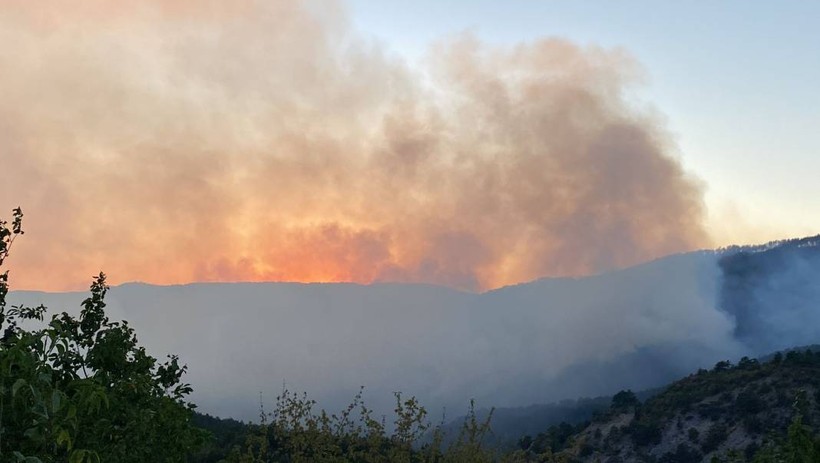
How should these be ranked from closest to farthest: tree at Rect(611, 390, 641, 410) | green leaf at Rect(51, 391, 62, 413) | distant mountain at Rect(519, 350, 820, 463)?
green leaf at Rect(51, 391, 62, 413) < distant mountain at Rect(519, 350, 820, 463) < tree at Rect(611, 390, 641, 410)

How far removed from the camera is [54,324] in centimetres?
1194

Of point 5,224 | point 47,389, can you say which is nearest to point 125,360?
point 5,224

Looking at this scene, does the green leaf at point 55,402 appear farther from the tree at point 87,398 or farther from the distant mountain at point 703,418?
the distant mountain at point 703,418

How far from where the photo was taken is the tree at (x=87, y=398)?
1108 centimetres

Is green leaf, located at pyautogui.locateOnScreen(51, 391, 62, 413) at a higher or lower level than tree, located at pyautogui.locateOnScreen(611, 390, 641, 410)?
lower

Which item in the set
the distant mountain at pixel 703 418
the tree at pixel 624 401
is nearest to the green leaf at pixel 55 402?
the distant mountain at pixel 703 418

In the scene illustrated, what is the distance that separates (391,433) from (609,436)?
102m

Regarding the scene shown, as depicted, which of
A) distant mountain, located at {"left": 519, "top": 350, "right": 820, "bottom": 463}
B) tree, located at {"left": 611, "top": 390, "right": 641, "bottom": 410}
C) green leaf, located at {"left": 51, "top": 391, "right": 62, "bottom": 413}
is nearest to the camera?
green leaf, located at {"left": 51, "top": 391, "right": 62, "bottom": 413}

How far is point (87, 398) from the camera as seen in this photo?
11234 mm

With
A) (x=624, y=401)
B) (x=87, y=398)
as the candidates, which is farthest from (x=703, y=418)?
(x=87, y=398)

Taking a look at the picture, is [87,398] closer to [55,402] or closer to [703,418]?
[55,402]

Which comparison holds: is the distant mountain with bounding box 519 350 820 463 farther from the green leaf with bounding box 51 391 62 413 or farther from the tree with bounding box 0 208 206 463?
the green leaf with bounding box 51 391 62 413

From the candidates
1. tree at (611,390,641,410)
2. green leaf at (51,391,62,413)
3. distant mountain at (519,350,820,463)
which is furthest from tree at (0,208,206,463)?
tree at (611,390,641,410)

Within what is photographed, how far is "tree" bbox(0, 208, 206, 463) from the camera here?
36.3 feet
